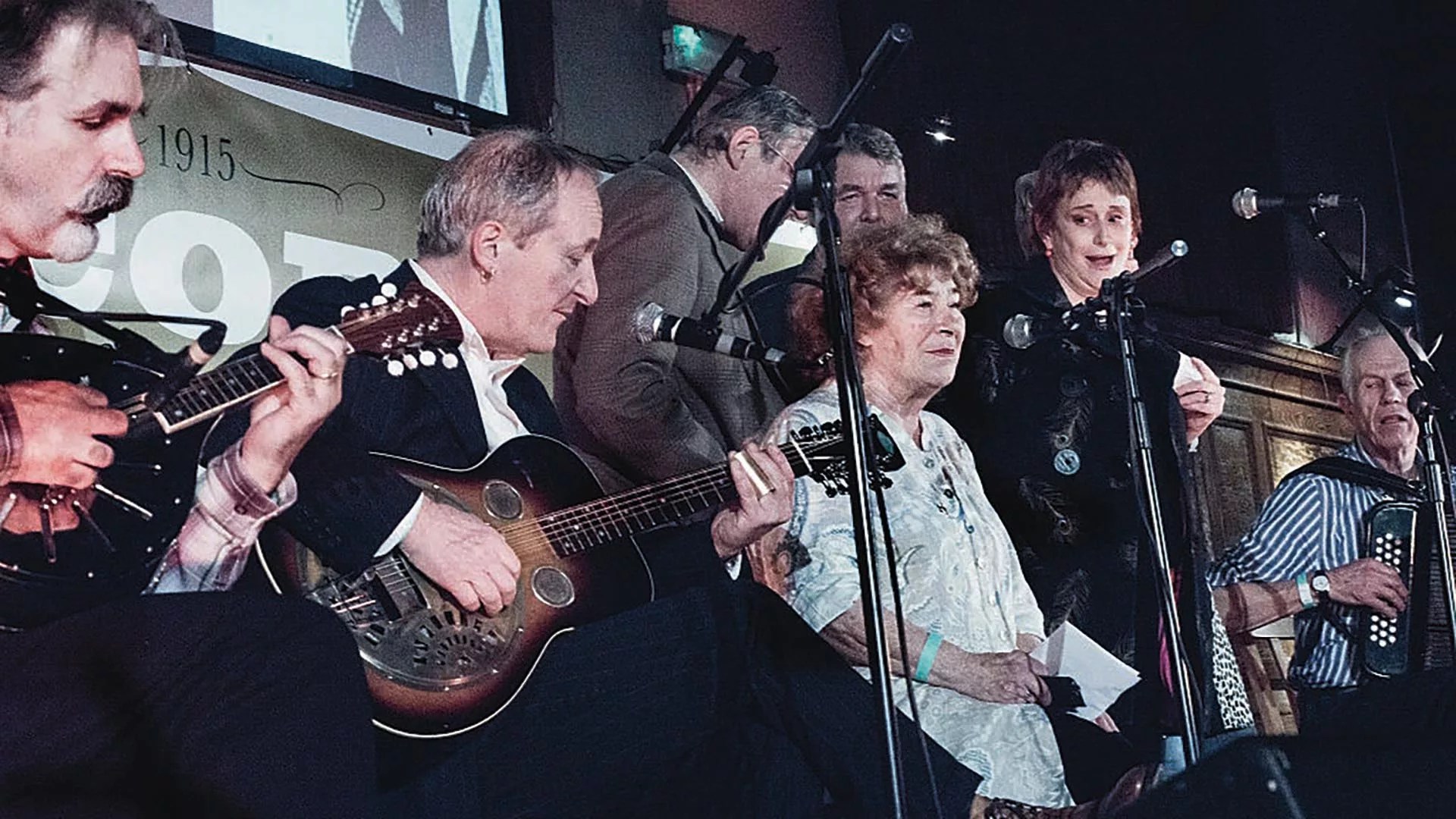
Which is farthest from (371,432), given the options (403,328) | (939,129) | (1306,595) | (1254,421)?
(1254,421)

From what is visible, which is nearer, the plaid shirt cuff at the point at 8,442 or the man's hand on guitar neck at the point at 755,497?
the plaid shirt cuff at the point at 8,442

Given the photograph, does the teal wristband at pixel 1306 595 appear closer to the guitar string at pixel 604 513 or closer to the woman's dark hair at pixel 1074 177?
the woman's dark hair at pixel 1074 177

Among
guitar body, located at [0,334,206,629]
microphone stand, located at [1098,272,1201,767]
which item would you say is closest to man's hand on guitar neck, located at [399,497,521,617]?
guitar body, located at [0,334,206,629]

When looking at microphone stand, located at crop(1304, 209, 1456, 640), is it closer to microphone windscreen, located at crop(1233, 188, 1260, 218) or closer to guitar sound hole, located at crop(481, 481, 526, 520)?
microphone windscreen, located at crop(1233, 188, 1260, 218)

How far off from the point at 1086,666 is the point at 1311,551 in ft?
4.87

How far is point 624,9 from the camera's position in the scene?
159 inches

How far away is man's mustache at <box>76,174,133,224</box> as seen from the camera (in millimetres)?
2324

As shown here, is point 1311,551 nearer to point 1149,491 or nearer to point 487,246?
point 1149,491

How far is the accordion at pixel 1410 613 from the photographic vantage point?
371cm

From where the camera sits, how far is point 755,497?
2.70 m

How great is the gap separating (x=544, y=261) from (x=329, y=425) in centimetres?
54

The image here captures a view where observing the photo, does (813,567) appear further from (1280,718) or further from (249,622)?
(1280,718)

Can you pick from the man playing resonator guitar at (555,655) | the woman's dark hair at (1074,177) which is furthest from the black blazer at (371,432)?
the woman's dark hair at (1074,177)

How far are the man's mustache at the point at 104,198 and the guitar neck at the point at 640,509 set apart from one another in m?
0.74
